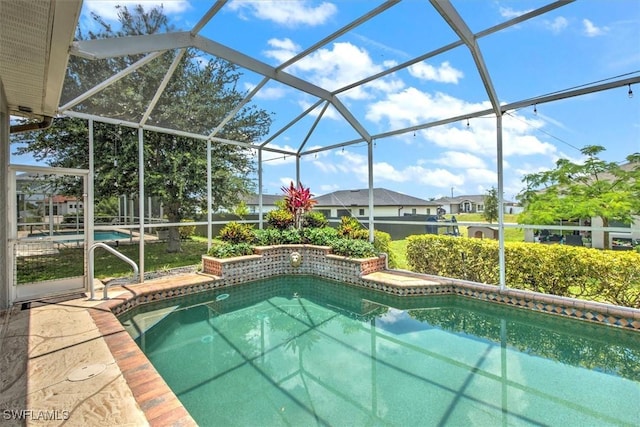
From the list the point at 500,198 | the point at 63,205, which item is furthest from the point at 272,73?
the point at 500,198

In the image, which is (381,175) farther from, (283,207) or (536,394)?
(536,394)

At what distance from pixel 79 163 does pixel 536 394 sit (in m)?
10.3

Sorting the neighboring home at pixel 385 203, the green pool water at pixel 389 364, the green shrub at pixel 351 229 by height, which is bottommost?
the green pool water at pixel 389 364

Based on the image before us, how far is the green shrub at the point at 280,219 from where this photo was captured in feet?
30.5

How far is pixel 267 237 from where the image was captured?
8758 millimetres

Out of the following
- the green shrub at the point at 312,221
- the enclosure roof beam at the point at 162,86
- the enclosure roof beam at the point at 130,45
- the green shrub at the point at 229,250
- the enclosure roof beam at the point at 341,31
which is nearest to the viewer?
the enclosure roof beam at the point at 130,45

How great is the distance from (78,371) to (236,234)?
549 cm

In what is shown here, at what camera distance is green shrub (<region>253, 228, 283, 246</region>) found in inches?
339

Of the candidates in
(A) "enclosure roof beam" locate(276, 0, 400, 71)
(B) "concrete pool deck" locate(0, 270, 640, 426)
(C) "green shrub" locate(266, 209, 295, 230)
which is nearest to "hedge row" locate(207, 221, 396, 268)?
(C) "green shrub" locate(266, 209, 295, 230)

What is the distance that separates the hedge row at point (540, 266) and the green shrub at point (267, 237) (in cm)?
362

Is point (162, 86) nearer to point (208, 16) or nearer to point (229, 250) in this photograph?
point (208, 16)

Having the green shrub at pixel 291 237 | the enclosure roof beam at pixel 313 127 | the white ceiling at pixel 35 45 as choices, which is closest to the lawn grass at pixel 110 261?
the green shrub at pixel 291 237

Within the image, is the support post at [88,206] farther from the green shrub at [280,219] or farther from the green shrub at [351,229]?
the green shrub at [351,229]

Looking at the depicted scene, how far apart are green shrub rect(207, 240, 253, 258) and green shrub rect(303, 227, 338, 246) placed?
5.69ft
